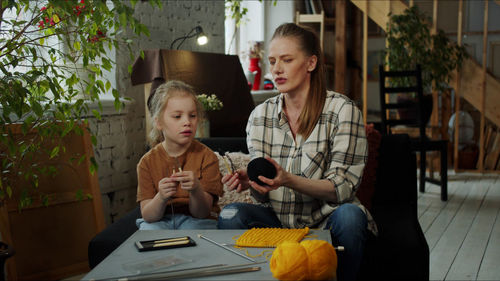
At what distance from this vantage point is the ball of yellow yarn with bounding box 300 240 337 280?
119 centimetres

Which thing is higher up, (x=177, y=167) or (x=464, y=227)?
(x=177, y=167)

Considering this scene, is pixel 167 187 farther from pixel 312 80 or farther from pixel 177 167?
pixel 312 80

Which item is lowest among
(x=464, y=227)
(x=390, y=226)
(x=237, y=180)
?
(x=464, y=227)

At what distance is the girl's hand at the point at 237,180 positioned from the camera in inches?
68.0

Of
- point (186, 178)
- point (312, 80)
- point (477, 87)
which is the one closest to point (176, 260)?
point (186, 178)

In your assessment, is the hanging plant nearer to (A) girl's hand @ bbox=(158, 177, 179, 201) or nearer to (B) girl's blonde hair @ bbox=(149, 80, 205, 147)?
(B) girl's blonde hair @ bbox=(149, 80, 205, 147)

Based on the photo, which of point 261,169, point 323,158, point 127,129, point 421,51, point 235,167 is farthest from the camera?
point 421,51

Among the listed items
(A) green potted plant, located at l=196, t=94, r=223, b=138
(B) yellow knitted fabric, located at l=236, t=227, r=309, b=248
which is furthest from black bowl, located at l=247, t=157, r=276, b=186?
(A) green potted plant, located at l=196, t=94, r=223, b=138

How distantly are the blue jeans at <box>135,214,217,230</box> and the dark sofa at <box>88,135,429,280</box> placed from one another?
10cm

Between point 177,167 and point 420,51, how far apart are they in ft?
13.5

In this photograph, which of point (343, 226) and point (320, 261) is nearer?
point (320, 261)

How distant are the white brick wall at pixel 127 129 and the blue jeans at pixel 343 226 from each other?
5.83 feet

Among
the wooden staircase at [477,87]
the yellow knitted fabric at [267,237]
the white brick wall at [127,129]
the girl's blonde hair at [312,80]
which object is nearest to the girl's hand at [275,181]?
the yellow knitted fabric at [267,237]

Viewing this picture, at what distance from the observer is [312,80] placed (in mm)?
1929
